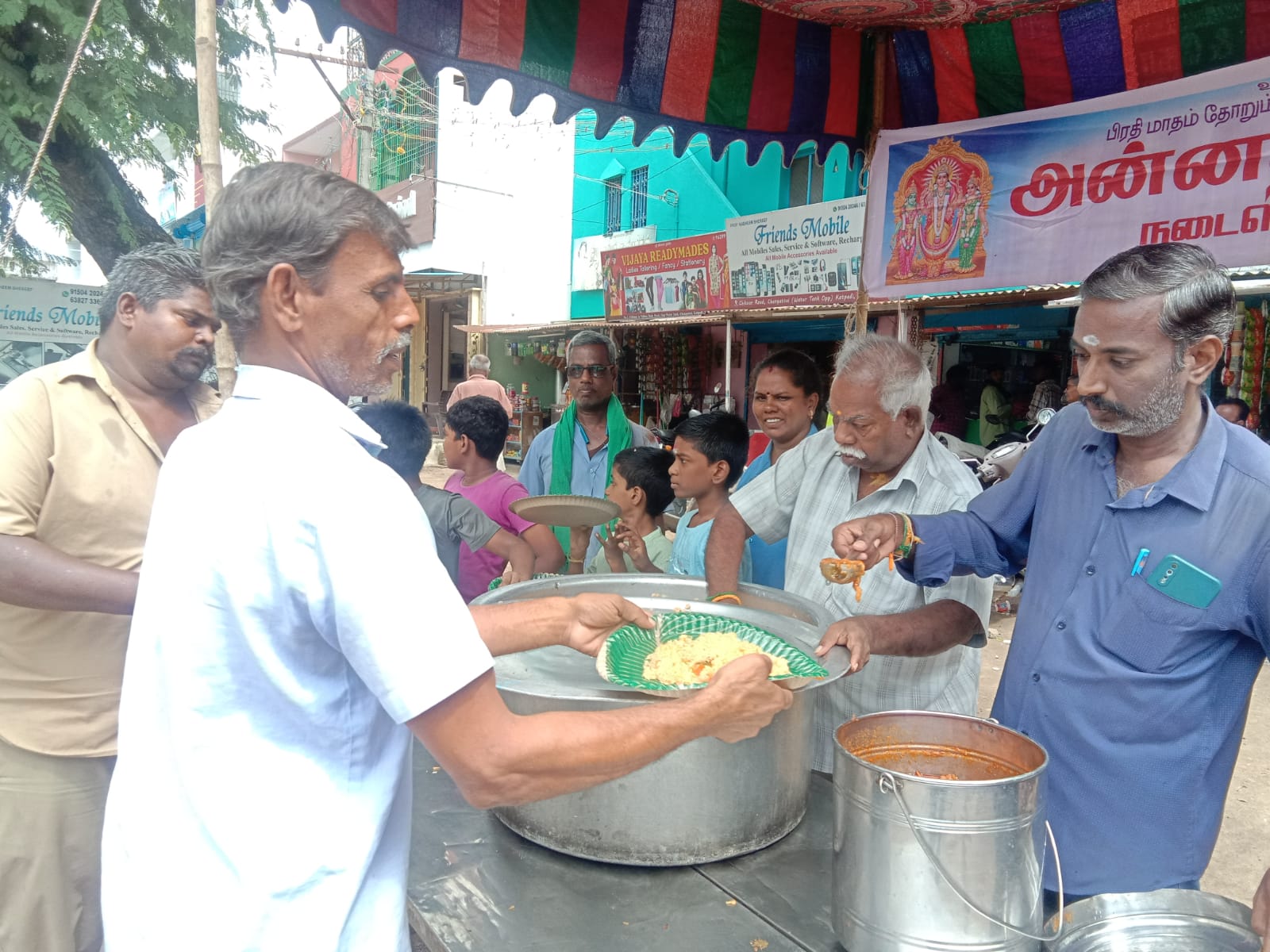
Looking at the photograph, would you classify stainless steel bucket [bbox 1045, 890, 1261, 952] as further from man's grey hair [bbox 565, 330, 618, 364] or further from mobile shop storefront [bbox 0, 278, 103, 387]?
mobile shop storefront [bbox 0, 278, 103, 387]

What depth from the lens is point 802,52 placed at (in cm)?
301

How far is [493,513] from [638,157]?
506 inches

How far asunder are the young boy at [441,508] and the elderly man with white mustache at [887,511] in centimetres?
79

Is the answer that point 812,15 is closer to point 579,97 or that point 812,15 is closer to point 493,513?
point 579,97

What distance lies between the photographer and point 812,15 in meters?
2.81

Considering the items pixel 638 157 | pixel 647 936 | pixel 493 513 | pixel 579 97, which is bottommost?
pixel 647 936

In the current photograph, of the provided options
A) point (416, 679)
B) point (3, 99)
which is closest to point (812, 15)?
point (416, 679)

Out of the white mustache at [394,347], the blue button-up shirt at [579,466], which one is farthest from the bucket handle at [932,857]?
the blue button-up shirt at [579,466]

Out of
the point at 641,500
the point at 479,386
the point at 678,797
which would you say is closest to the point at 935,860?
the point at 678,797

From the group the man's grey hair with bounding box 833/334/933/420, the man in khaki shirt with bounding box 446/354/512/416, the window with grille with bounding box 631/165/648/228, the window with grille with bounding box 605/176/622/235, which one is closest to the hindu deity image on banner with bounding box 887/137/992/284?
the man's grey hair with bounding box 833/334/933/420

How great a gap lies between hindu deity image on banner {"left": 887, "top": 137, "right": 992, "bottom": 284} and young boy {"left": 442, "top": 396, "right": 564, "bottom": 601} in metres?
1.79

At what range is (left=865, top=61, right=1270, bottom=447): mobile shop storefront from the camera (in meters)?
2.60

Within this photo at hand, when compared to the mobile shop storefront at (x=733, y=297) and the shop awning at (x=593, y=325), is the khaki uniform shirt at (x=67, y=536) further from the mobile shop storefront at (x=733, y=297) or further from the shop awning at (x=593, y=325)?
the shop awning at (x=593, y=325)

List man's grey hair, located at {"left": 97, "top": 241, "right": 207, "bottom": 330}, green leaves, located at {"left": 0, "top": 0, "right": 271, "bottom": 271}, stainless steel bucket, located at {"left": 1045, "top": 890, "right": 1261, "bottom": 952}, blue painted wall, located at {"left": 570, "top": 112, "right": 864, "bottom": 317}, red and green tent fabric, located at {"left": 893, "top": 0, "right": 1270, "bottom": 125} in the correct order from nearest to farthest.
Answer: stainless steel bucket, located at {"left": 1045, "top": 890, "right": 1261, "bottom": 952} → man's grey hair, located at {"left": 97, "top": 241, "right": 207, "bottom": 330} → red and green tent fabric, located at {"left": 893, "top": 0, "right": 1270, "bottom": 125} → green leaves, located at {"left": 0, "top": 0, "right": 271, "bottom": 271} → blue painted wall, located at {"left": 570, "top": 112, "right": 864, "bottom": 317}
